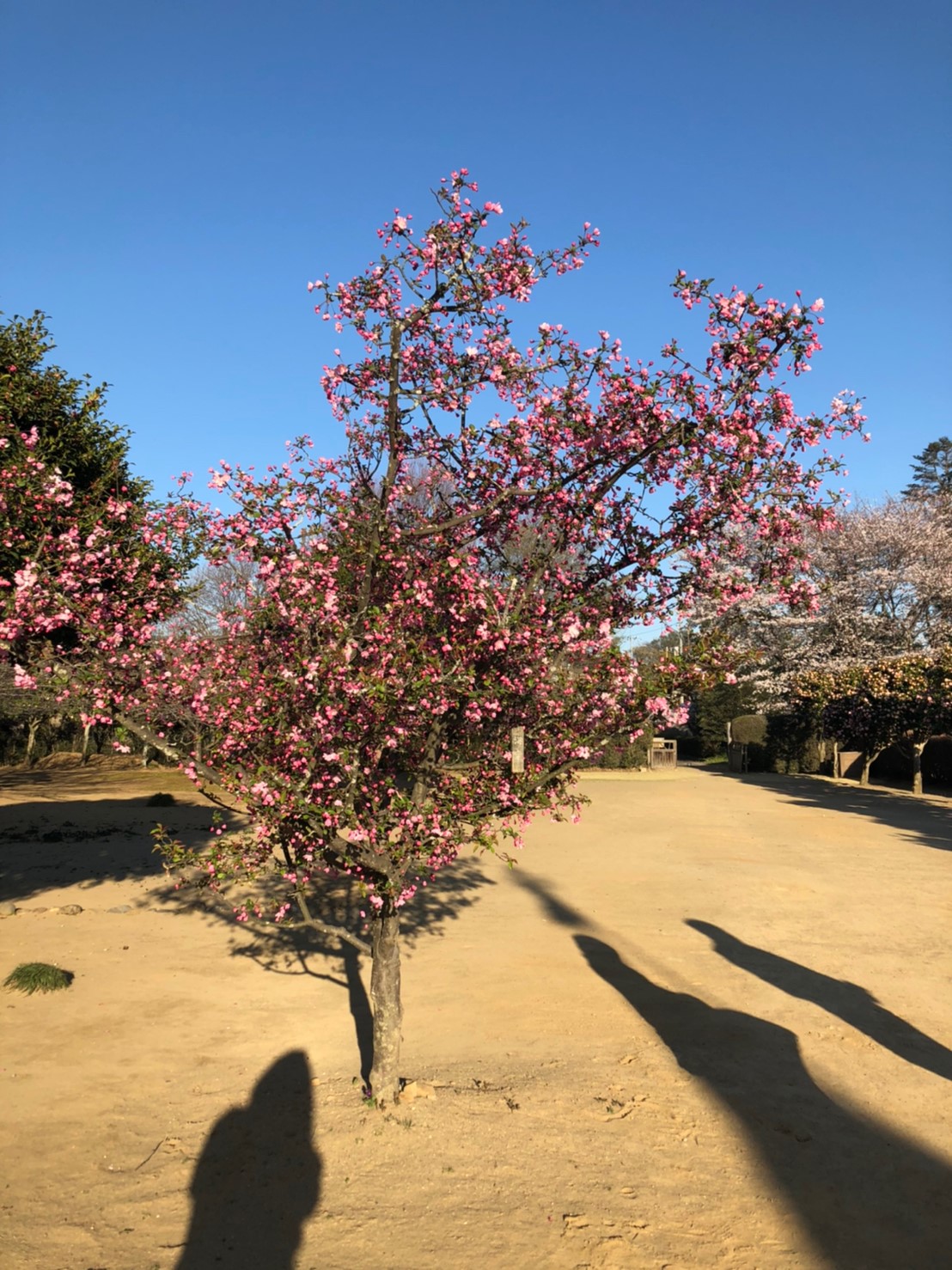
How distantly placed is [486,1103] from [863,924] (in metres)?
7.78

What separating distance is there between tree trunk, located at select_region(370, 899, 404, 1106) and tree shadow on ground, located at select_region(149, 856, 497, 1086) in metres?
0.99

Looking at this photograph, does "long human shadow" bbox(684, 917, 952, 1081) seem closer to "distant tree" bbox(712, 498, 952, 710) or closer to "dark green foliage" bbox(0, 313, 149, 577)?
"dark green foliage" bbox(0, 313, 149, 577)

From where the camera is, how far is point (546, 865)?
56.7ft

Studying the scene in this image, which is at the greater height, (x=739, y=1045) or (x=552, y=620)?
(x=552, y=620)

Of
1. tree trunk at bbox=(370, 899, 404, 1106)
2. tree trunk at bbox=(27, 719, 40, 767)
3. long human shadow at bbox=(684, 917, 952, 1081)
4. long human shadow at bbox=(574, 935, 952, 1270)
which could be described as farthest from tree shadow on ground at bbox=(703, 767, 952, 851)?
tree trunk at bbox=(27, 719, 40, 767)

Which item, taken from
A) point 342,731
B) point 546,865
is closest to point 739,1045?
point 342,731

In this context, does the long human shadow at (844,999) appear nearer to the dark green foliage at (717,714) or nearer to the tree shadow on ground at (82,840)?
the tree shadow on ground at (82,840)

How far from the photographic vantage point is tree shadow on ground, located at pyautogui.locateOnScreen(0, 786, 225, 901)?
14.9m

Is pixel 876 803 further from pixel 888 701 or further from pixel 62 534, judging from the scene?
pixel 62 534

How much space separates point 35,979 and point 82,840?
369 inches

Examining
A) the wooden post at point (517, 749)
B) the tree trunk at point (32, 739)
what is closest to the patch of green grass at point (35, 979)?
the wooden post at point (517, 749)

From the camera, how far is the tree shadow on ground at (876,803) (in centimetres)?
2044

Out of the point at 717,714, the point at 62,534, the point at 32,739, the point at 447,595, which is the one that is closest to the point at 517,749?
the point at 447,595

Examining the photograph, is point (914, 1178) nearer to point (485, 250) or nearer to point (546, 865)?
point (485, 250)
